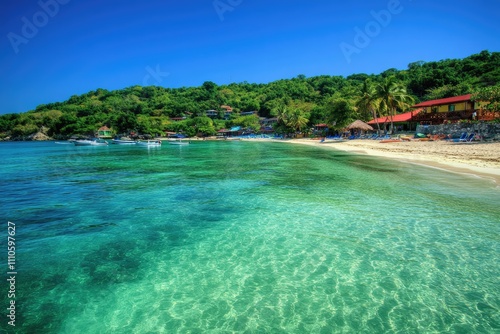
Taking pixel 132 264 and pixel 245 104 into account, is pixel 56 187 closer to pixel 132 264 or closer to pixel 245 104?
pixel 132 264

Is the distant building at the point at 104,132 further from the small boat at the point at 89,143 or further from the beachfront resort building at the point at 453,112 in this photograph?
the beachfront resort building at the point at 453,112

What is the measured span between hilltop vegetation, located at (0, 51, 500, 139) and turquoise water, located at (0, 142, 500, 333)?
1519 inches

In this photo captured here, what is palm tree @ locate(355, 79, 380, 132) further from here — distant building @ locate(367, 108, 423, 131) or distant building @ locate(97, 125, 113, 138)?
distant building @ locate(97, 125, 113, 138)

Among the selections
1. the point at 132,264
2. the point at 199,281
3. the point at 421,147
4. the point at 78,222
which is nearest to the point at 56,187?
the point at 78,222

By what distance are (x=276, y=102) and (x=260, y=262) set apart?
358ft

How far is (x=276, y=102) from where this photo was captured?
112 meters

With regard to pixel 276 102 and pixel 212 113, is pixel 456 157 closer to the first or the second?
pixel 276 102

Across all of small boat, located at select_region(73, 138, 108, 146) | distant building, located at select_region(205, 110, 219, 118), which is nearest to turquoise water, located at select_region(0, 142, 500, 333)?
small boat, located at select_region(73, 138, 108, 146)

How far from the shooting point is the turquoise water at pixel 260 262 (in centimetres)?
455

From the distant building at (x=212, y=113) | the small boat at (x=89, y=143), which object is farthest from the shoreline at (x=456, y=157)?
the distant building at (x=212, y=113)

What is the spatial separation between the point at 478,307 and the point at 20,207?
1455 cm

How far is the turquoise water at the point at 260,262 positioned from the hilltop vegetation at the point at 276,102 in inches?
1519

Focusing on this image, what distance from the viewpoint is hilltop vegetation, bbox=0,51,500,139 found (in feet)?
179

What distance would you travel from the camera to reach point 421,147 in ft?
99.2
